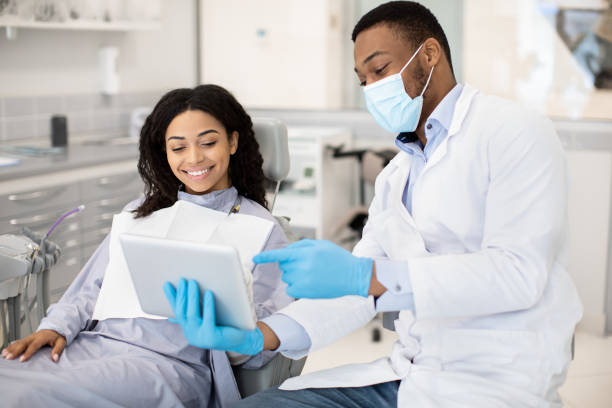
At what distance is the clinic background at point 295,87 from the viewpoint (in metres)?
3.23

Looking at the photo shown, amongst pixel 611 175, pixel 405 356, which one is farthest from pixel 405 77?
pixel 611 175

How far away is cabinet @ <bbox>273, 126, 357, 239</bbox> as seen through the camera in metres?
3.79

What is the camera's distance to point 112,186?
10.8 feet

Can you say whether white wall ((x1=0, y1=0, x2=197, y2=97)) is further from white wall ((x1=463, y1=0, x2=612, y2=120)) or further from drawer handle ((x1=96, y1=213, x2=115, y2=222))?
white wall ((x1=463, y1=0, x2=612, y2=120))

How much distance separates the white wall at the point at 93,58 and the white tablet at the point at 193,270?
254 centimetres

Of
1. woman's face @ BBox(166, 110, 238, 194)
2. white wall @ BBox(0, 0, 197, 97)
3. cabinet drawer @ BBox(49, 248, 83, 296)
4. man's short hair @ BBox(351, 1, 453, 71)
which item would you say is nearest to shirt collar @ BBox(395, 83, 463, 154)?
Answer: man's short hair @ BBox(351, 1, 453, 71)

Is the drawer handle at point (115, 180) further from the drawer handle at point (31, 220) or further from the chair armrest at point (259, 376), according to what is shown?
the chair armrest at point (259, 376)

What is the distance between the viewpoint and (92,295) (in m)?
1.78

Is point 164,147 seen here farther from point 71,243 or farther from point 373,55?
point 71,243

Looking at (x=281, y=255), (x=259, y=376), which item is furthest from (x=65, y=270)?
(x=281, y=255)

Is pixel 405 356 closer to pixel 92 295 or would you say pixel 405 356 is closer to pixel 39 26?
pixel 92 295

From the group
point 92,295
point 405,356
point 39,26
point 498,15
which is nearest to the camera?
point 405,356

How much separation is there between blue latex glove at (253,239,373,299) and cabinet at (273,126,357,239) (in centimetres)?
253

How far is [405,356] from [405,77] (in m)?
0.57
